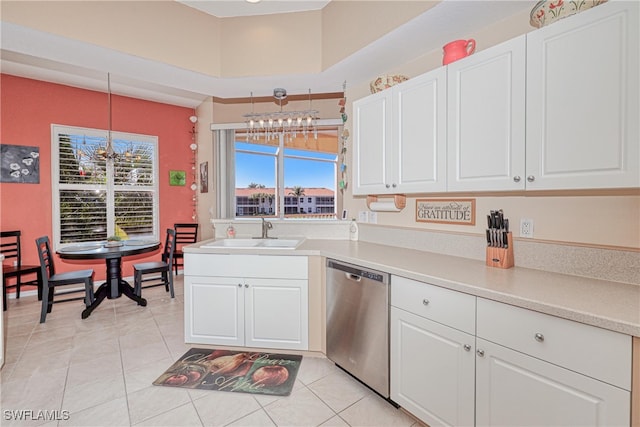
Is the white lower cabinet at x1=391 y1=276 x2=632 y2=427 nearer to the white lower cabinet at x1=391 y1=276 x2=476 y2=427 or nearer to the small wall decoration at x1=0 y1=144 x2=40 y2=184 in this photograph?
the white lower cabinet at x1=391 y1=276 x2=476 y2=427

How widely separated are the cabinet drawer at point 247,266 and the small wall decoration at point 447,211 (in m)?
0.98

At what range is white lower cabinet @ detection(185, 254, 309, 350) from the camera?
2334mm

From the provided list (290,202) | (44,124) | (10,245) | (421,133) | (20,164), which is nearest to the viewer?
(421,133)

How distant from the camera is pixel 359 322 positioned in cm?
197

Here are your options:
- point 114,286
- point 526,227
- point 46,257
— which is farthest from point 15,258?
point 526,227

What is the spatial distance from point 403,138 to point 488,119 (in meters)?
0.56

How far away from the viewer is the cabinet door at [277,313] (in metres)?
2.33

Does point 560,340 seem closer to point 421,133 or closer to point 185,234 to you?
point 421,133

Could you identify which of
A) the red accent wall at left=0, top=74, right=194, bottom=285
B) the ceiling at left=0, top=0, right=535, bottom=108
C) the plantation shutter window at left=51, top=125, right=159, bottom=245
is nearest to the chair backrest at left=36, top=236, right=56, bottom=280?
the plantation shutter window at left=51, top=125, right=159, bottom=245

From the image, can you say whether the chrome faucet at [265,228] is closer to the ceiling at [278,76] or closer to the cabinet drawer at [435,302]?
the ceiling at [278,76]

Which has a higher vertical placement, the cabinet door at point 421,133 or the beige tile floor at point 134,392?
the cabinet door at point 421,133

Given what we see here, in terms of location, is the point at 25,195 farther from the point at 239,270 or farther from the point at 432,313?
the point at 432,313

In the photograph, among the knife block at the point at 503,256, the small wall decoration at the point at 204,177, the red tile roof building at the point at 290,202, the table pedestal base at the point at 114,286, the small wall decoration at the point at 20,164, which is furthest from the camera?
the small wall decoration at the point at 204,177

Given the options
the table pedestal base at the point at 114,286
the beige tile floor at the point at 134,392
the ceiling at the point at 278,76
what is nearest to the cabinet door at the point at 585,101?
the ceiling at the point at 278,76
